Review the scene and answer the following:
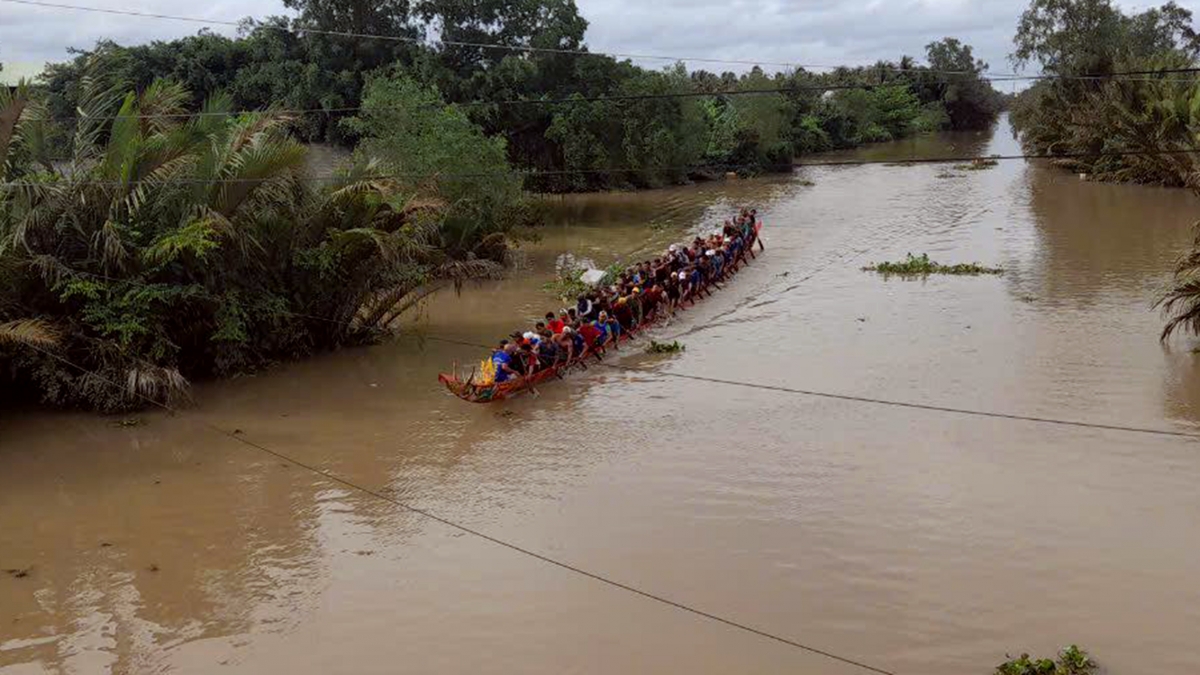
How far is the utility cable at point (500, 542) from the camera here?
815 cm

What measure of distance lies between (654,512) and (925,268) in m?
15.1

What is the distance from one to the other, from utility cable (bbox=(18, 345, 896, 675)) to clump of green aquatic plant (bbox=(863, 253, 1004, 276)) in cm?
1564

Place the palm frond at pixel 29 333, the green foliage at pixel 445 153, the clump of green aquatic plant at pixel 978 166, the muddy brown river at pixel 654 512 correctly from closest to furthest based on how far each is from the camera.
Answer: the muddy brown river at pixel 654 512 < the palm frond at pixel 29 333 < the green foliage at pixel 445 153 < the clump of green aquatic plant at pixel 978 166

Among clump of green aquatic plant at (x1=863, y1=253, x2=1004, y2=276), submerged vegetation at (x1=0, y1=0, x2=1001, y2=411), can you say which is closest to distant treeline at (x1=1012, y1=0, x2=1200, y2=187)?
clump of green aquatic plant at (x1=863, y1=253, x2=1004, y2=276)

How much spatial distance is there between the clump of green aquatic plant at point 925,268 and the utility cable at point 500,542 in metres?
15.6

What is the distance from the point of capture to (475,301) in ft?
73.9

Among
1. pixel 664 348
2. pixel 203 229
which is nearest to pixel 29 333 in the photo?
pixel 203 229

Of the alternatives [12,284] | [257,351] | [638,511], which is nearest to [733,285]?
[257,351]

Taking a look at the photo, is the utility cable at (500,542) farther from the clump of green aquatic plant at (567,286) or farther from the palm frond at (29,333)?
the clump of green aquatic plant at (567,286)

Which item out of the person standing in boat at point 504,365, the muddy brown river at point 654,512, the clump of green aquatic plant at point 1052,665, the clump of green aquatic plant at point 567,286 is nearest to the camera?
the clump of green aquatic plant at point 1052,665

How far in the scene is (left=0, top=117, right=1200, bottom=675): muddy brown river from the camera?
8.34m

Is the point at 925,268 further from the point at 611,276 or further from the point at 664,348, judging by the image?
the point at 664,348

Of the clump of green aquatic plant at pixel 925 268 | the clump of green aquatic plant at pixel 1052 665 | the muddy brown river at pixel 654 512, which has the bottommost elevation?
the clump of green aquatic plant at pixel 1052 665

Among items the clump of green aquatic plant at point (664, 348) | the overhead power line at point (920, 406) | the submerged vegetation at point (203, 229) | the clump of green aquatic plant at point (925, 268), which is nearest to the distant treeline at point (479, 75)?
the submerged vegetation at point (203, 229)
